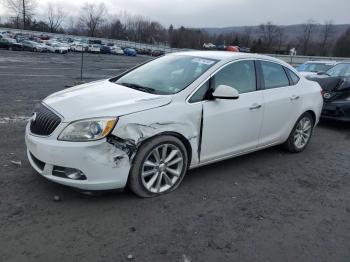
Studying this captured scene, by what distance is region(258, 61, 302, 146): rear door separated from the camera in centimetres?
513

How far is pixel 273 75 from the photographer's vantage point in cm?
536

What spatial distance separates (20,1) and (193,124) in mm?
108149

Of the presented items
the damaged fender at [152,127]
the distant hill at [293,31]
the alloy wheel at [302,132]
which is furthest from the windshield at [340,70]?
the distant hill at [293,31]

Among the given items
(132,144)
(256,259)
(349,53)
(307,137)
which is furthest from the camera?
(349,53)

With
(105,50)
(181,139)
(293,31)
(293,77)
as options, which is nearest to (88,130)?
(181,139)

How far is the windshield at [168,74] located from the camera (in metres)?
4.39

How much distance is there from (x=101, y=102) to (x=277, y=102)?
8.66ft

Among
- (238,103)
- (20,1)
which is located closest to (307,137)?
(238,103)

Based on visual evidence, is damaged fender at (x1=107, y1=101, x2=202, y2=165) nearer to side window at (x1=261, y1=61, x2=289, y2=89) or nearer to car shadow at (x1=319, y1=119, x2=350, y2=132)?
side window at (x1=261, y1=61, x2=289, y2=89)

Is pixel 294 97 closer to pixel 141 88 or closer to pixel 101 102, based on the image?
pixel 141 88

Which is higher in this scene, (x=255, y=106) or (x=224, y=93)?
(x=224, y=93)

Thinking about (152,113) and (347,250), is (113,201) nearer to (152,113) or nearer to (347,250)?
(152,113)

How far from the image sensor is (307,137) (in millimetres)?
6219

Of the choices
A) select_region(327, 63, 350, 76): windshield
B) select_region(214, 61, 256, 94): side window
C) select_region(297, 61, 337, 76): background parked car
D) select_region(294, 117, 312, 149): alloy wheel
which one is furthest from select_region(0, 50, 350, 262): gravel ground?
select_region(297, 61, 337, 76): background parked car
